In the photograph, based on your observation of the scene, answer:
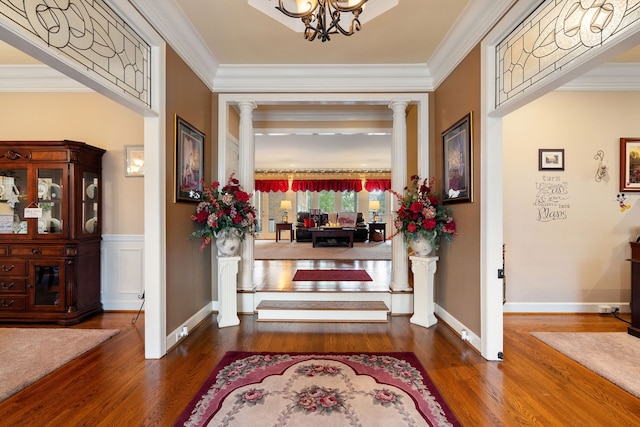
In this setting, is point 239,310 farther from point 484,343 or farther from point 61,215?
point 484,343

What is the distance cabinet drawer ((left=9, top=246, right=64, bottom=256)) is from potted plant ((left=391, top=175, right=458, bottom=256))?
3.86m

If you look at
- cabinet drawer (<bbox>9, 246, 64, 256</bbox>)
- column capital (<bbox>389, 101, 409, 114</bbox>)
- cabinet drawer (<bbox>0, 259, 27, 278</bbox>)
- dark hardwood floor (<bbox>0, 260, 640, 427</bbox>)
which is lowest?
dark hardwood floor (<bbox>0, 260, 640, 427</bbox>)

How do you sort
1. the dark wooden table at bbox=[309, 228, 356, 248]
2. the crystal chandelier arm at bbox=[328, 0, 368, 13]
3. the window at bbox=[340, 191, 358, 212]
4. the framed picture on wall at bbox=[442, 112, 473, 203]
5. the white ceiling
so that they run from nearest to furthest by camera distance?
the crystal chandelier arm at bbox=[328, 0, 368, 13] → the white ceiling → the framed picture on wall at bbox=[442, 112, 473, 203] → the dark wooden table at bbox=[309, 228, 356, 248] → the window at bbox=[340, 191, 358, 212]

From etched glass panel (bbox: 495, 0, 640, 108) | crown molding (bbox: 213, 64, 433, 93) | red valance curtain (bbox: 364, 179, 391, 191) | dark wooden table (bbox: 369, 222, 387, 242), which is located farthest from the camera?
red valance curtain (bbox: 364, 179, 391, 191)

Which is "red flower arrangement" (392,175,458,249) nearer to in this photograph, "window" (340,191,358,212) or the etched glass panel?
the etched glass panel

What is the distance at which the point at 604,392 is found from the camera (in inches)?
85.4

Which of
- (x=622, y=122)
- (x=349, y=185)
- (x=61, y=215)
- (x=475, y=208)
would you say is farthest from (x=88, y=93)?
(x=349, y=185)

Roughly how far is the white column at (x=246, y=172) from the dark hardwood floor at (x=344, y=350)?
62 cm

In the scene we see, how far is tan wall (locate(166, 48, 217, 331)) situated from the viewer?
288cm

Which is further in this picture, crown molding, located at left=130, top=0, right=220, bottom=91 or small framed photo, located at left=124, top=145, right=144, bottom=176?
small framed photo, located at left=124, top=145, right=144, bottom=176

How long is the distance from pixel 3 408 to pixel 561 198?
5.62 metres

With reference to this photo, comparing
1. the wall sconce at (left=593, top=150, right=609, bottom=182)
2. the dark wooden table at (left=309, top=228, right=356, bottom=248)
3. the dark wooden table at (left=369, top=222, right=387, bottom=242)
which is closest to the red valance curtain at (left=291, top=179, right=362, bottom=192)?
the dark wooden table at (left=369, top=222, right=387, bottom=242)

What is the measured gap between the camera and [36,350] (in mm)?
2805

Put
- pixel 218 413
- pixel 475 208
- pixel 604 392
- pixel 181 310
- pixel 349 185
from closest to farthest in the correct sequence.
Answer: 1. pixel 218 413
2. pixel 604 392
3. pixel 475 208
4. pixel 181 310
5. pixel 349 185
